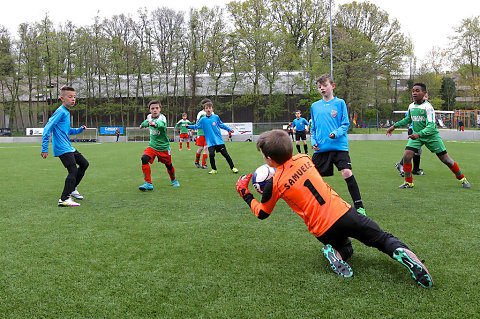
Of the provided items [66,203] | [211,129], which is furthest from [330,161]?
[211,129]

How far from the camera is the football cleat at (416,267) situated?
9.10 feet

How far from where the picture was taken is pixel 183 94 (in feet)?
161

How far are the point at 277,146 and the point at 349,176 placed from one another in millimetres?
2719

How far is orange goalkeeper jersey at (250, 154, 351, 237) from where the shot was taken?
302 cm

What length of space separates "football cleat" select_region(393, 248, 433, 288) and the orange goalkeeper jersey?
1.72ft

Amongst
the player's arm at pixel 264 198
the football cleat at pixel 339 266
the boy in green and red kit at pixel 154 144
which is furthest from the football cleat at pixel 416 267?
the boy in green and red kit at pixel 154 144

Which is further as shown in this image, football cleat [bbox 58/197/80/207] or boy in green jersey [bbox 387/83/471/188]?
boy in green jersey [bbox 387/83/471/188]

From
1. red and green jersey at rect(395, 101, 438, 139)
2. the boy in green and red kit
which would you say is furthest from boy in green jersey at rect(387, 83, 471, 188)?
the boy in green and red kit

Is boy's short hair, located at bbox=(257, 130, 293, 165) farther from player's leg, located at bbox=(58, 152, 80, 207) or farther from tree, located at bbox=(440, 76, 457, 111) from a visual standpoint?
tree, located at bbox=(440, 76, 457, 111)

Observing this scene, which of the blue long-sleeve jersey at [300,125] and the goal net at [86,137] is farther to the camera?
the goal net at [86,137]

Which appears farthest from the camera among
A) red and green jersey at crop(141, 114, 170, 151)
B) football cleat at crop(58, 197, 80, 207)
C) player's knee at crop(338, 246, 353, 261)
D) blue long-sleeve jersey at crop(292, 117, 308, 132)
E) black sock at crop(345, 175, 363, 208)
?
blue long-sleeve jersey at crop(292, 117, 308, 132)

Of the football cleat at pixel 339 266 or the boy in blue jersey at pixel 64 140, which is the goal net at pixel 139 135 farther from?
the football cleat at pixel 339 266

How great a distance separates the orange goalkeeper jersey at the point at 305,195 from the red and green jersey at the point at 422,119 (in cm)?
484

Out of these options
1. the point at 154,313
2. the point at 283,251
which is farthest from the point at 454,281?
the point at 154,313
